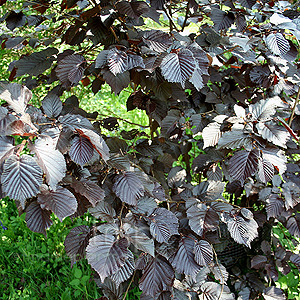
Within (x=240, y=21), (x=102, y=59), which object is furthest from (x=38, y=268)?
(x=240, y=21)

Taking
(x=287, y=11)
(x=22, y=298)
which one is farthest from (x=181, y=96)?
(x=22, y=298)

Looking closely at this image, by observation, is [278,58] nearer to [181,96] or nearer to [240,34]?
[240,34]

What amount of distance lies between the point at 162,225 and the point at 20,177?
480 millimetres

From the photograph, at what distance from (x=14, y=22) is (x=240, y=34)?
99 centimetres

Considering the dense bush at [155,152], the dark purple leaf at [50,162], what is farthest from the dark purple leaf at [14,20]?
the dark purple leaf at [50,162]

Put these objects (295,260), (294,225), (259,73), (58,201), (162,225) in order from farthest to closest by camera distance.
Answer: (295,260) → (294,225) → (259,73) → (162,225) → (58,201)

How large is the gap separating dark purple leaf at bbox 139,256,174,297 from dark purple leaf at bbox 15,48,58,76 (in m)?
0.87

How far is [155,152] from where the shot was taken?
4.67 feet

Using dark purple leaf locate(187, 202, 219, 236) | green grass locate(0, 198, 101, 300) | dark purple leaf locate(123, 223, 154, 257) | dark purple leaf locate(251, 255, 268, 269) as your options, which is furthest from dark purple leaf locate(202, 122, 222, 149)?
green grass locate(0, 198, 101, 300)

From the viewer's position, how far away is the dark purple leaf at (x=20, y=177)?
0.67m

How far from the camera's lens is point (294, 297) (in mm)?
1974

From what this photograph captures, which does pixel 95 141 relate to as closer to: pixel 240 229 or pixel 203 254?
pixel 203 254

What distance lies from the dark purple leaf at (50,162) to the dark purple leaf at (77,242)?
1.21 ft

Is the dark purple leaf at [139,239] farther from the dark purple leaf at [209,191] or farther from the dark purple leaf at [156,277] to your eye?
the dark purple leaf at [209,191]
